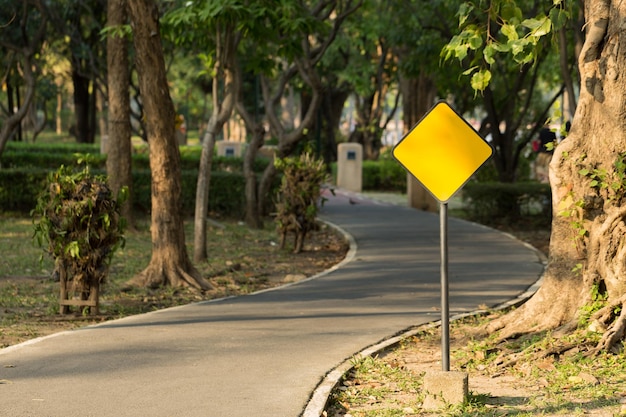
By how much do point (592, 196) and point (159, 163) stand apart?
655 cm

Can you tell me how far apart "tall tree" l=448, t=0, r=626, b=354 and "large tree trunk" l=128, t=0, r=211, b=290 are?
5.50 metres

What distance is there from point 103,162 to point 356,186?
9.91m

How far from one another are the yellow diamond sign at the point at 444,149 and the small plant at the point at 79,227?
15.7ft

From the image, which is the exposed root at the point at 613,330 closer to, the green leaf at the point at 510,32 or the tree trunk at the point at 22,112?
the green leaf at the point at 510,32

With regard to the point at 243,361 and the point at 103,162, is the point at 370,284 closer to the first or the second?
the point at 243,361

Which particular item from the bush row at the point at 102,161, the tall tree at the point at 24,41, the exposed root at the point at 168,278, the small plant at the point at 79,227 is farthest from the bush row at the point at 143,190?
the small plant at the point at 79,227

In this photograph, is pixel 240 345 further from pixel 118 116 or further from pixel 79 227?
pixel 118 116

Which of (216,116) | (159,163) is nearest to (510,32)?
(159,163)

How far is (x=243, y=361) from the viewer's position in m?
9.66

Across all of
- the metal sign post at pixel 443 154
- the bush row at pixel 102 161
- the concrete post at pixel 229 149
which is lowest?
the bush row at pixel 102 161

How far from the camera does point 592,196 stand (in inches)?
403

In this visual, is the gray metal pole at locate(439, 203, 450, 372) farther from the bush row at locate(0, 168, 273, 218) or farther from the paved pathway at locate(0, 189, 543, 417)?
the bush row at locate(0, 168, 273, 218)

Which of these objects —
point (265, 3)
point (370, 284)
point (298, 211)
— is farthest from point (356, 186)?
point (370, 284)

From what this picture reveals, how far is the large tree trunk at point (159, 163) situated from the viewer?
1493 cm
